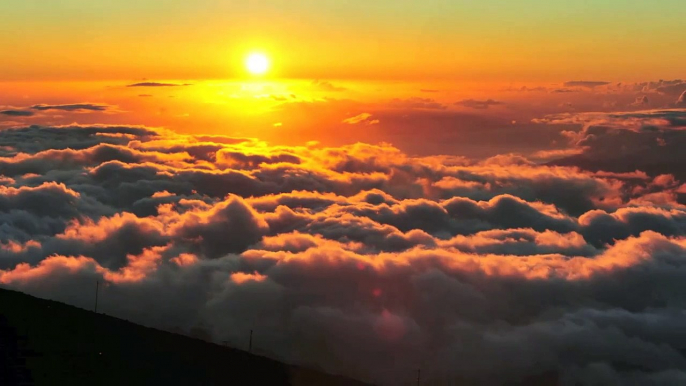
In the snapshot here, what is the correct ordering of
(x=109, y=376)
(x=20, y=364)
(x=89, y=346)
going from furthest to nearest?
(x=89, y=346)
(x=109, y=376)
(x=20, y=364)

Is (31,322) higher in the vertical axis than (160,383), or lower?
higher

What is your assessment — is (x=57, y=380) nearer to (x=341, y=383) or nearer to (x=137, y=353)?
(x=137, y=353)

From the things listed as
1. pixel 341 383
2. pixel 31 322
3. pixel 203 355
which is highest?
pixel 31 322

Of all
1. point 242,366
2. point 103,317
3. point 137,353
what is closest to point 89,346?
point 137,353

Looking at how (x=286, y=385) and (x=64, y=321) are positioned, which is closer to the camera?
(x=64, y=321)

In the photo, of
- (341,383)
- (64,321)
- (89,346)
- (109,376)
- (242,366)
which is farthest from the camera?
(341,383)

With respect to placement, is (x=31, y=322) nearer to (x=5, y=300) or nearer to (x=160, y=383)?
(x=5, y=300)
